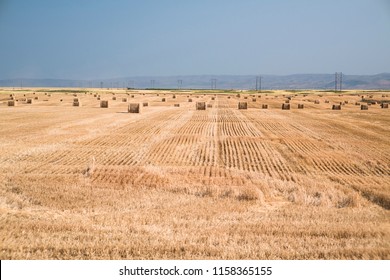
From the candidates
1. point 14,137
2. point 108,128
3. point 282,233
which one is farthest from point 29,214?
point 108,128

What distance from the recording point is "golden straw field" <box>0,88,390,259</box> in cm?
858

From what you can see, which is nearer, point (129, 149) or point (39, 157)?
point (39, 157)

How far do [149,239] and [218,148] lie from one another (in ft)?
43.7

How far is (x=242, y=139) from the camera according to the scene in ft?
83.1

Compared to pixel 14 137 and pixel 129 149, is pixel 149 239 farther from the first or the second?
pixel 14 137

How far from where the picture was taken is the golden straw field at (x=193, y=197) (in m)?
8.58

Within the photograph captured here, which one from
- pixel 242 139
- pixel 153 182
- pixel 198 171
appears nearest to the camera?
pixel 153 182

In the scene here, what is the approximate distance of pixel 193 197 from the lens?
509 inches
